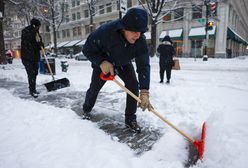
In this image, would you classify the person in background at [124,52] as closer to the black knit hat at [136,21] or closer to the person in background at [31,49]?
the black knit hat at [136,21]

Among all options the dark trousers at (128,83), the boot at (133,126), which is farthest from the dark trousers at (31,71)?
the boot at (133,126)

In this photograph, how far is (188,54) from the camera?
2695 cm

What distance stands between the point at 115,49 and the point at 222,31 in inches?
1006

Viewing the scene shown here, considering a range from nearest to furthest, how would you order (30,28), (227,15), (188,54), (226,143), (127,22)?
(127,22) < (226,143) < (30,28) < (227,15) < (188,54)

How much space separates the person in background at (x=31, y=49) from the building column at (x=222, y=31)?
24466mm

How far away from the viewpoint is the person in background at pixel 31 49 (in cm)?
466

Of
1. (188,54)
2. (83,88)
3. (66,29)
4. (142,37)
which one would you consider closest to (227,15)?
(188,54)

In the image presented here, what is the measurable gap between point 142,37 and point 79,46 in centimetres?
4017

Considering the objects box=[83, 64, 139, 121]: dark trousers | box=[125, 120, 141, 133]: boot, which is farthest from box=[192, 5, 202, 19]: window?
box=[125, 120, 141, 133]: boot

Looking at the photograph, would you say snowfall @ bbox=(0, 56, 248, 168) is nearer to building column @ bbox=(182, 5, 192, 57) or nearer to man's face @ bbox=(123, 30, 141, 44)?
man's face @ bbox=(123, 30, 141, 44)

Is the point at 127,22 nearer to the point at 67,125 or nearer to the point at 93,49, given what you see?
the point at 93,49

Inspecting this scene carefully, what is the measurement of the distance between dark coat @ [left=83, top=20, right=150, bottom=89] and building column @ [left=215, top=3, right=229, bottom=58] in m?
25.1

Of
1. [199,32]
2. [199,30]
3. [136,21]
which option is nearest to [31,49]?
[136,21]

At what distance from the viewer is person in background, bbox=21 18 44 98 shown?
466 cm
